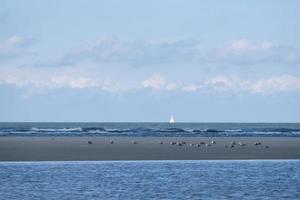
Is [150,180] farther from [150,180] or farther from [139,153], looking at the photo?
[139,153]

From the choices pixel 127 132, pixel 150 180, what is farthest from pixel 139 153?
pixel 127 132

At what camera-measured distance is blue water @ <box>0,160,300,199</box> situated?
93.4 ft

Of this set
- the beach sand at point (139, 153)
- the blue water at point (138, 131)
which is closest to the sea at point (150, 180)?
the beach sand at point (139, 153)

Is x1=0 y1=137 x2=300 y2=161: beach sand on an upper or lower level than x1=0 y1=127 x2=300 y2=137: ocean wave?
lower

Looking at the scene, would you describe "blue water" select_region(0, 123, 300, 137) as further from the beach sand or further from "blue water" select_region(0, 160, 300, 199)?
"blue water" select_region(0, 160, 300, 199)

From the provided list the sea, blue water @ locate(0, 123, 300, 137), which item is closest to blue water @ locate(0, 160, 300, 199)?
the sea

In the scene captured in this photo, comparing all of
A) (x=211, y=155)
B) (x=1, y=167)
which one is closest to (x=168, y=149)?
(x=211, y=155)

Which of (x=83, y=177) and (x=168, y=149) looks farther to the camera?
(x=168, y=149)

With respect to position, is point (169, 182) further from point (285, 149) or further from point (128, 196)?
point (285, 149)

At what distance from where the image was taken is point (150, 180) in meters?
32.9

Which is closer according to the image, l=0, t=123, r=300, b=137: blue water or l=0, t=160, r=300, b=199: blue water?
l=0, t=160, r=300, b=199: blue water

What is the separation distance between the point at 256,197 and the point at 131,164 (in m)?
14.0

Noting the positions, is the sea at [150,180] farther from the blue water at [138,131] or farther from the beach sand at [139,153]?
the blue water at [138,131]

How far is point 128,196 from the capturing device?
27875 millimetres
